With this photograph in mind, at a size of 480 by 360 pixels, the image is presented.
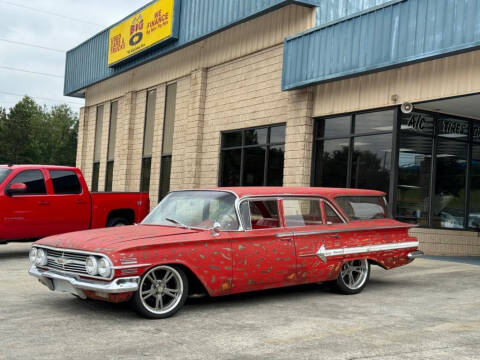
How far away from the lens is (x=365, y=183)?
1380 centimetres

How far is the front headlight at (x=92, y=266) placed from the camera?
604 centimetres

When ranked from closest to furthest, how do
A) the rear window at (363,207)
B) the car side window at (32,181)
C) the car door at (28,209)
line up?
the rear window at (363,207) < the car door at (28,209) < the car side window at (32,181)

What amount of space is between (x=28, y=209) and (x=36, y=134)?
77.2 metres

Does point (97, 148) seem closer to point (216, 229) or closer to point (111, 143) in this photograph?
point (111, 143)

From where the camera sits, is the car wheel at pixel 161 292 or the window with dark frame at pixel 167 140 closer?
the car wheel at pixel 161 292

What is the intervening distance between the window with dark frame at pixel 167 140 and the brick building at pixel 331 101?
0.08m

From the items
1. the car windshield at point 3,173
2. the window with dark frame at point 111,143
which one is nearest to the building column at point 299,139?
the car windshield at point 3,173

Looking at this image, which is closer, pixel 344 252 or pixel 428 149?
pixel 344 252

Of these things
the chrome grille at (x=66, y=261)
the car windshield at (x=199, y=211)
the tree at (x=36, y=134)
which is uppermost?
the tree at (x=36, y=134)

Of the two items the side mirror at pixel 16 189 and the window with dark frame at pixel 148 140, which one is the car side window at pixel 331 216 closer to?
the side mirror at pixel 16 189

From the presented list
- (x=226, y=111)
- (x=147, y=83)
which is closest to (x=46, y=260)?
(x=226, y=111)

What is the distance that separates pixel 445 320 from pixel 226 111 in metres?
13.3

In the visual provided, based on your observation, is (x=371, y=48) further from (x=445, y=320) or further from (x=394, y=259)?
(x=445, y=320)

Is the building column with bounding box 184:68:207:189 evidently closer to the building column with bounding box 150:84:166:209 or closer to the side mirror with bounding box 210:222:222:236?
the building column with bounding box 150:84:166:209
